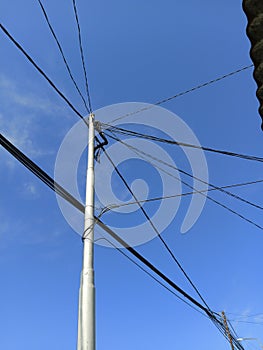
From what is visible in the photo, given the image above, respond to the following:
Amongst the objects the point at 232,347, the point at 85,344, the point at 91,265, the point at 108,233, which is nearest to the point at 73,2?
the point at 108,233

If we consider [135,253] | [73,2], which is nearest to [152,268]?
[135,253]

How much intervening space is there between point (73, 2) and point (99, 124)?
250cm

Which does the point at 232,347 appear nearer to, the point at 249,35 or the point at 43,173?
the point at 43,173

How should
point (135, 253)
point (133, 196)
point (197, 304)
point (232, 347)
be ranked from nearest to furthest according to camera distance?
point (135, 253) → point (133, 196) → point (197, 304) → point (232, 347)

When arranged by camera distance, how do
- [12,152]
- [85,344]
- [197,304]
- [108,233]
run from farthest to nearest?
[197,304] → [108,233] → [12,152] → [85,344]

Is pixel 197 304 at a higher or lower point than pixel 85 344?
higher

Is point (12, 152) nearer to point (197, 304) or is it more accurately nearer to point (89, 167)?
point (89, 167)

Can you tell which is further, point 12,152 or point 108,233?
point 108,233

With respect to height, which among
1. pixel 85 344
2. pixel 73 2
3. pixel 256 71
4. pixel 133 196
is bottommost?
pixel 85 344

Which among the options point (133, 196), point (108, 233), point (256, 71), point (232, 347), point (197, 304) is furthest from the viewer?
point (232, 347)

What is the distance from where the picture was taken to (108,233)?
6539mm

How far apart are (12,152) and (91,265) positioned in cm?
223

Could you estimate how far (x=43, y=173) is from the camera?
20.0 feet

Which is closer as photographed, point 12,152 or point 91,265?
point 91,265
